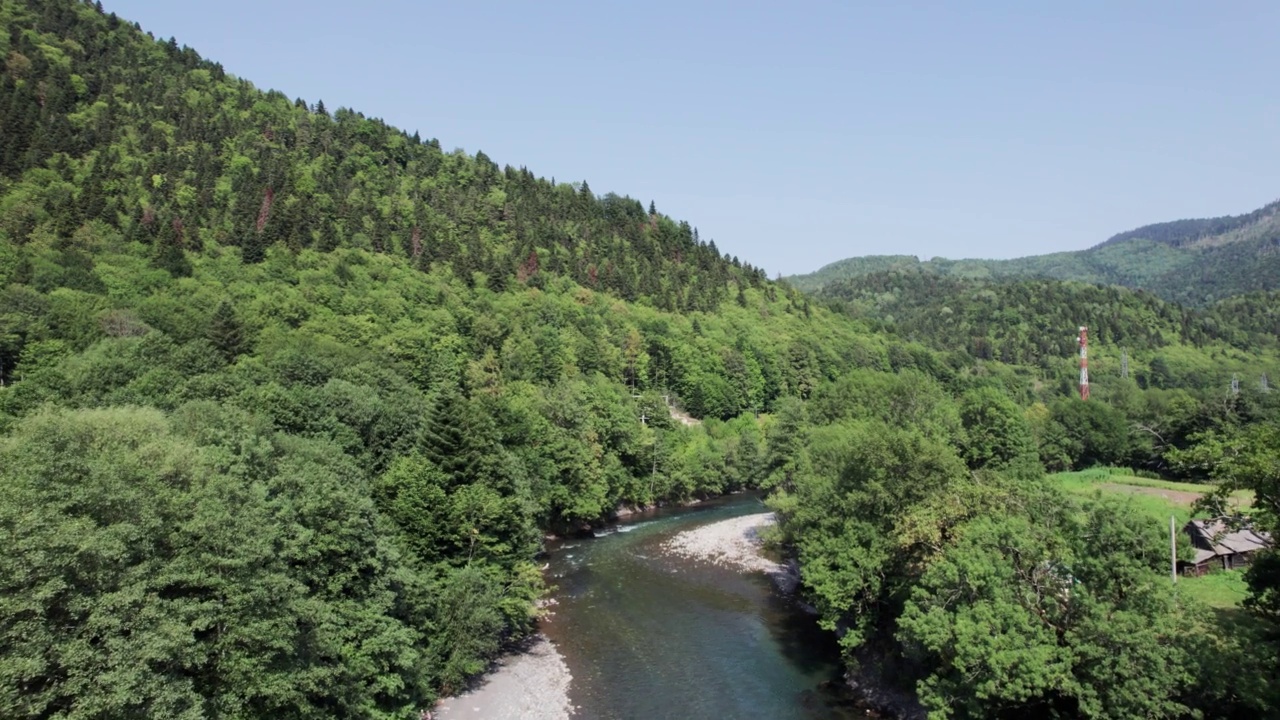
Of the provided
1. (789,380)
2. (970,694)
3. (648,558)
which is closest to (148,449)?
(970,694)

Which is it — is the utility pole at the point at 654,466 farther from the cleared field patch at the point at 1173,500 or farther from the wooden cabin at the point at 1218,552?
the wooden cabin at the point at 1218,552

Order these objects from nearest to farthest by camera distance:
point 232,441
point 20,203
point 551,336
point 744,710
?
point 232,441
point 744,710
point 20,203
point 551,336

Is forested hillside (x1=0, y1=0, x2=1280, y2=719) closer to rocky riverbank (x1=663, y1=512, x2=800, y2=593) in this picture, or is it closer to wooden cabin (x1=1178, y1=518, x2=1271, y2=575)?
rocky riverbank (x1=663, y1=512, x2=800, y2=593)

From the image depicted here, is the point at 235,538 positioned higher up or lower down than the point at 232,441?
lower down

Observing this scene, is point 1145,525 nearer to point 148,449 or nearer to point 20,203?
point 148,449

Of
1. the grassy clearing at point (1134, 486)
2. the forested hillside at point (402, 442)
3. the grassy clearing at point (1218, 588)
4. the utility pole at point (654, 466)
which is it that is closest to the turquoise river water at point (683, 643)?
the forested hillside at point (402, 442)

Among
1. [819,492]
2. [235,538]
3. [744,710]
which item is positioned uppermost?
[235,538]

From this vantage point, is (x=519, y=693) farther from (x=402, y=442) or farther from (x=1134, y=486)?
(x=1134, y=486)
